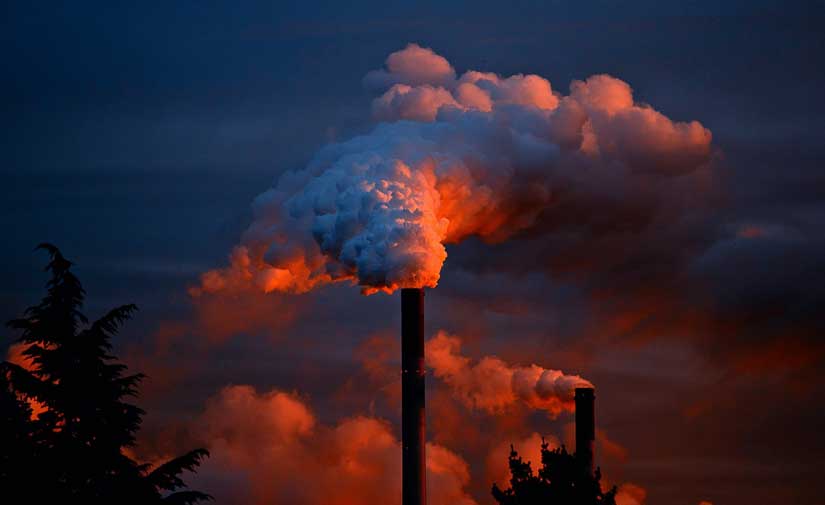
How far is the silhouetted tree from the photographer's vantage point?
155 ft

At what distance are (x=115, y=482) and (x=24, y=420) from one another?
2.38 m

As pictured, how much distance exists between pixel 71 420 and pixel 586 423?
139ft

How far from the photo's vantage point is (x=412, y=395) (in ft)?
207

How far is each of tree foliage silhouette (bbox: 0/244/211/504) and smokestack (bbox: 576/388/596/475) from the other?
129 feet

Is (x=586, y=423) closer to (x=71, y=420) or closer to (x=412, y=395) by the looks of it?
(x=412, y=395)

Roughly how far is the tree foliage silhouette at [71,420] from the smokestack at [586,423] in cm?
3936

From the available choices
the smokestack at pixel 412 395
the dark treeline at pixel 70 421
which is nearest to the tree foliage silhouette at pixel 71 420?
the dark treeline at pixel 70 421

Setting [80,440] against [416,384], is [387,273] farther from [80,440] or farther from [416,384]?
[80,440]

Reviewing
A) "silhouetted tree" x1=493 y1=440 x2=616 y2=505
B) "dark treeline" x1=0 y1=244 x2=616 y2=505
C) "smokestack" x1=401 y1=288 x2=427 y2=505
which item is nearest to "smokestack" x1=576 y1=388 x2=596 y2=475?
"smokestack" x1=401 y1=288 x2=427 y2=505

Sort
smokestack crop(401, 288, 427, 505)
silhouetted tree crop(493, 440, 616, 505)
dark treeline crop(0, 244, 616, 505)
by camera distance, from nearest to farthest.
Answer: dark treeline crop(0, 244, 616, 505) → silhouetted tree crop(493, 440, 616, 505) → smokestack crop(401, 288, 427, 505)

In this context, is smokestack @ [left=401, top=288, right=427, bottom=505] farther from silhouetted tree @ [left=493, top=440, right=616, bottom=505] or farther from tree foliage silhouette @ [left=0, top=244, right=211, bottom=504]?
tree foliage silhouette @ [left=0, top=244, right=211, bottom=504]

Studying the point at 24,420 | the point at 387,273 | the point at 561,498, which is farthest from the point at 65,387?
the point at 387,273

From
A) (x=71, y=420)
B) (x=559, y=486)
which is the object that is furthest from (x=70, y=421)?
(x=559, y=486)

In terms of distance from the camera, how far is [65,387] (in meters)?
26.8
